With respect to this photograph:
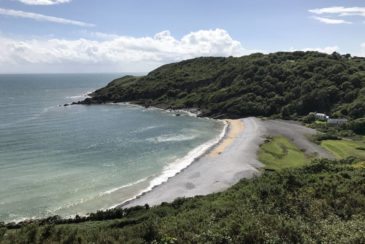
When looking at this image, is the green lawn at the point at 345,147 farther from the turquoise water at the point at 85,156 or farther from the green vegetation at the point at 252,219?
the green vegetation at the point at 252,219

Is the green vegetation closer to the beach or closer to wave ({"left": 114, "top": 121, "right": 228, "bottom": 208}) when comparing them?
the beach

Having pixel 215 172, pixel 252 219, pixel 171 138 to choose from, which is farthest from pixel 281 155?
pixel 252 219

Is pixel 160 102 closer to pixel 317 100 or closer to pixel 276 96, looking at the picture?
pixel 276 96

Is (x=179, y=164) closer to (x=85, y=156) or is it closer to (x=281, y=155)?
(x=85, y=156)

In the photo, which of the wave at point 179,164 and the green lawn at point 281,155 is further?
the green lawn at point 281,155

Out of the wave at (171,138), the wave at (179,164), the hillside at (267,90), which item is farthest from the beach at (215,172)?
the hillside at (267,90)

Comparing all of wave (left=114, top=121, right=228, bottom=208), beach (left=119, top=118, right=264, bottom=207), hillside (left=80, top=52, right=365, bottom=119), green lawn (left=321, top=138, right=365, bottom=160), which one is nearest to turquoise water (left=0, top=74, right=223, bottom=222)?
wave (left=114, top=121, right=228, bottom=208)
